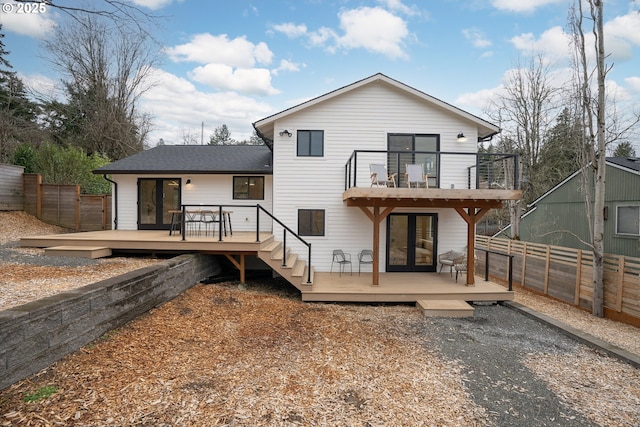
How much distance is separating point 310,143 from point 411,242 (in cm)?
450

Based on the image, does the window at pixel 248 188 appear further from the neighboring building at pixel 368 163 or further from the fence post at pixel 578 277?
the fence post at pixel 578 277

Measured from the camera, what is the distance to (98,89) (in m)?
21.9

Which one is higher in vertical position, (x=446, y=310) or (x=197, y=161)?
(x=197, y=161)

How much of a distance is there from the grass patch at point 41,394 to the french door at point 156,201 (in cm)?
838

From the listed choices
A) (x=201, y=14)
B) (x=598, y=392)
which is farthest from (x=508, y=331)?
(x=201, y=14)

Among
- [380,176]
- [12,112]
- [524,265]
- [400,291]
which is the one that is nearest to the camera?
[400,291]

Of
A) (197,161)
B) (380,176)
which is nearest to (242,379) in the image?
(380,176)

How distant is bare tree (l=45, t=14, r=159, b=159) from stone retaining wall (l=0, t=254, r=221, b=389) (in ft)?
68.6

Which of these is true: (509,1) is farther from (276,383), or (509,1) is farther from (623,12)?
(276,383)

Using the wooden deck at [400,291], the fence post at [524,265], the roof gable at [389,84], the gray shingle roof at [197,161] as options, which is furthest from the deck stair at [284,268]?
the fence post at [524,265]

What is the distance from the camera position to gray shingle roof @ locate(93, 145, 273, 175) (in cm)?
1037

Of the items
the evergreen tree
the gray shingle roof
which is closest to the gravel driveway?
the gray shingle roof

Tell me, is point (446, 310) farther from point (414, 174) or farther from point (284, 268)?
point (284, 268)

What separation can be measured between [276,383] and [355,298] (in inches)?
161
